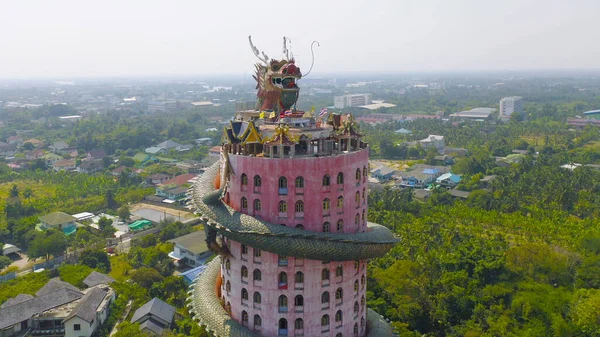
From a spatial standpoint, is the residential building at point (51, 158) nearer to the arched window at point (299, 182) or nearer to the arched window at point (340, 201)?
the arched window at point (299, 182)

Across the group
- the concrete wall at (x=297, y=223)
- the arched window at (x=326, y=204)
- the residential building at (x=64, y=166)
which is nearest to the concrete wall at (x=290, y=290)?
the concrete wall at (x=297, y=223)

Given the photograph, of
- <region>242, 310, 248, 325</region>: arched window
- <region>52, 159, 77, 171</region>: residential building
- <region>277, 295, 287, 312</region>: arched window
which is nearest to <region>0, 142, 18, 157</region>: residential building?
<region>52, 159, 77, 171</region>: residential building

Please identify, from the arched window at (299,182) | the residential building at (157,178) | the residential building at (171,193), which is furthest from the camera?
the residential building at (157,178)

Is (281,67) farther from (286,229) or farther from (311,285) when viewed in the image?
(311,285)

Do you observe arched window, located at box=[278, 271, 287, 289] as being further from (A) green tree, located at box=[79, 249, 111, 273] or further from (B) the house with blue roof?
(B) the house with blue roof

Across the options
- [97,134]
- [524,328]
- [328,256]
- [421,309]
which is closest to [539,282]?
[524,328]
